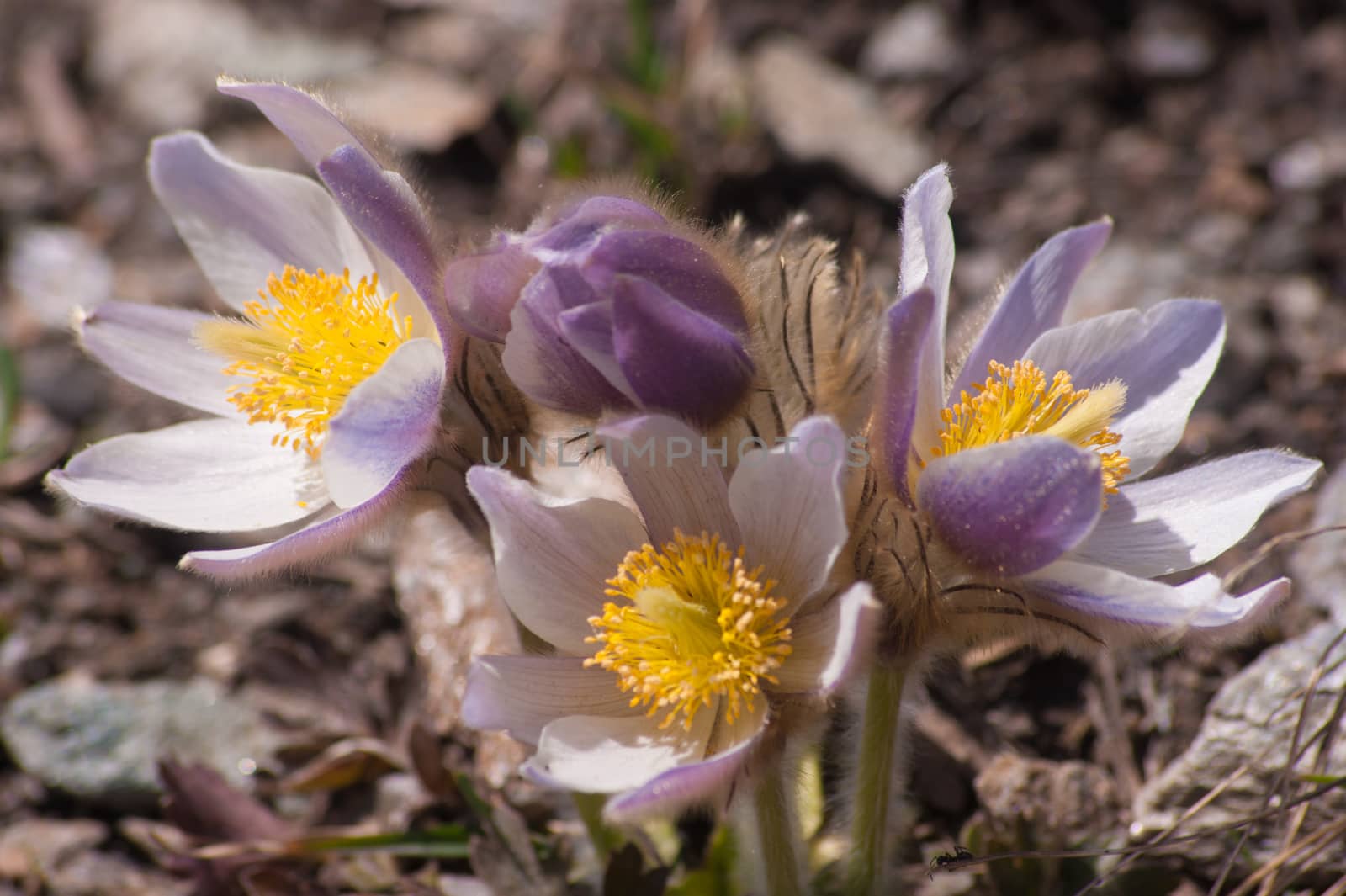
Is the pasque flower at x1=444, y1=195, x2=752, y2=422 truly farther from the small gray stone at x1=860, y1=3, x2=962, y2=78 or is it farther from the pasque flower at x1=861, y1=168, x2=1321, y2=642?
the small gray stone at x1=860, y1=3, x2=962, y2=78

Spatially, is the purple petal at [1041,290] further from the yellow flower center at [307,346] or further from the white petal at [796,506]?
the yellow flower center at [307,346]

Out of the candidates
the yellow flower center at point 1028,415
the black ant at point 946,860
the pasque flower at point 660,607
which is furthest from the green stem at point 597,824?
the yellow flower center at point 1028,415

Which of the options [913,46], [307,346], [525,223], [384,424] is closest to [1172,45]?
[913,46]

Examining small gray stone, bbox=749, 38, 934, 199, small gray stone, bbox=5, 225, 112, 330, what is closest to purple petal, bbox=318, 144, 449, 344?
small gray stone, bbox=749, 38, 934, 199

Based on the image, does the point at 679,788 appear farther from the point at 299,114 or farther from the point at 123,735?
the point at 123,735

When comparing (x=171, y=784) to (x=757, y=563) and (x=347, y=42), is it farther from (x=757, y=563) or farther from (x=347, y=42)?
(x=347, y=42)
